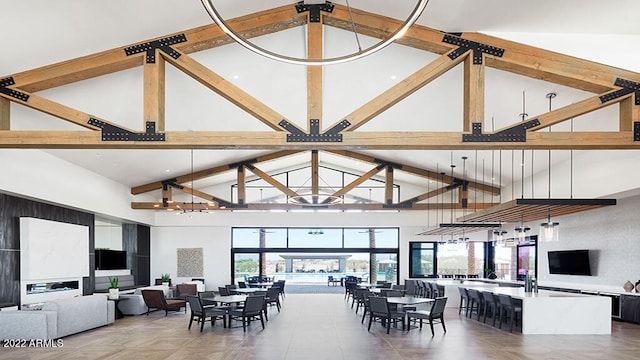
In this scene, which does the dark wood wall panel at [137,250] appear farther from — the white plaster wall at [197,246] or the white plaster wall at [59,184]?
the white plaster wall at [59,184]

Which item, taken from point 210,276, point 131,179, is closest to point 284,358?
point 131,179

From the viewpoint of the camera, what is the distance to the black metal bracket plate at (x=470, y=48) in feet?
22.2

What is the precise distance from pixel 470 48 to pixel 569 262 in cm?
819

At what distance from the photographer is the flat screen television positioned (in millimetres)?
11992

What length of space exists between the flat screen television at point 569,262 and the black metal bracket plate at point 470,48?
7.52 m

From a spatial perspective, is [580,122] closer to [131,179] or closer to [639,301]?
[639,301]

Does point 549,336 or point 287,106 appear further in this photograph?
point 287,106

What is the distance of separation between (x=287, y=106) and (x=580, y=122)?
18.2 feet

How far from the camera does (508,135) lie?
6.37 m

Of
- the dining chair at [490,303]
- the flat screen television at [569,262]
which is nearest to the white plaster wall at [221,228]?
the flat screen television at [569,262]

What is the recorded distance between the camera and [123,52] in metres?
6.91

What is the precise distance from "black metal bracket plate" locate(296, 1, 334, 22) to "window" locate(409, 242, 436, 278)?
42.3 ft

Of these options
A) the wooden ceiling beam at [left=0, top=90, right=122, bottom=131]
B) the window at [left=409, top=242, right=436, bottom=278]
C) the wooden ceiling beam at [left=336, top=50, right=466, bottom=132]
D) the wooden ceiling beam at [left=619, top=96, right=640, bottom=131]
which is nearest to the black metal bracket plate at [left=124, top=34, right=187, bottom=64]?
the wooden ceiling beam at [left=0, top=90, right=122, bottom=131]

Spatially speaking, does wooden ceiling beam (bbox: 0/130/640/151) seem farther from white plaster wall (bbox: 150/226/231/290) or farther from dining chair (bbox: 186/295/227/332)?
white plaster wall (bbox: 150/226/231/290)
